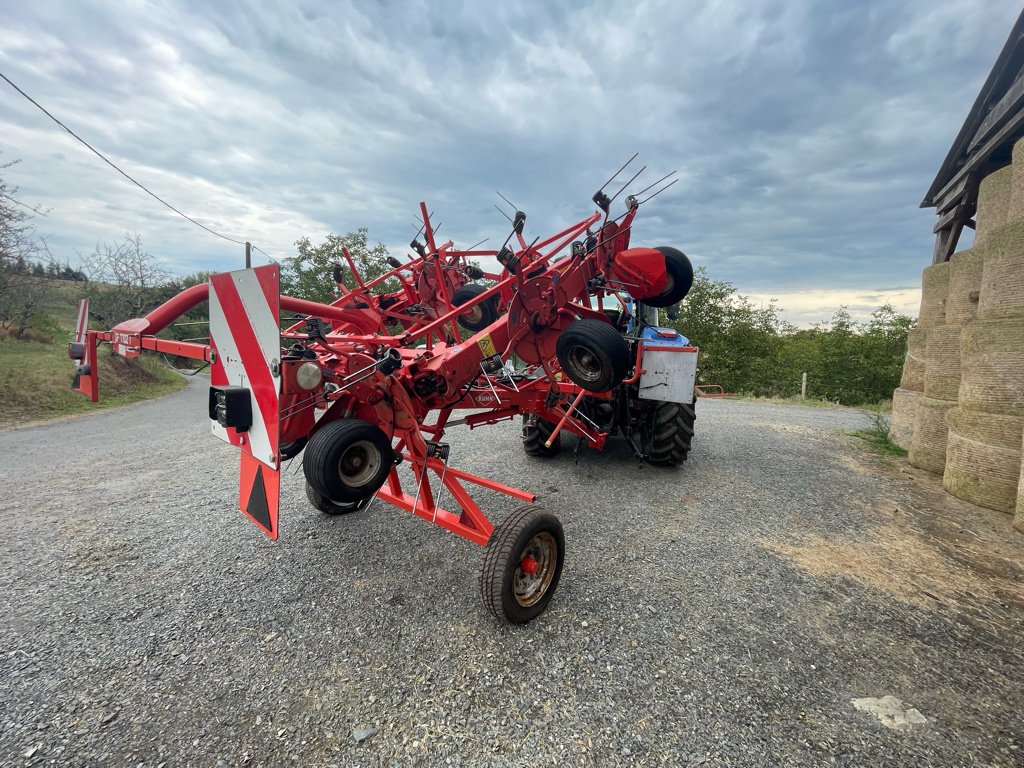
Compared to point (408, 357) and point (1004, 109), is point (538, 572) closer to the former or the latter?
point (408, 357)

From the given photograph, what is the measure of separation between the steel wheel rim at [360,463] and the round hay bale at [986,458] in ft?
16.8

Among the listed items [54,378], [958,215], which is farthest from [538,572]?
[54,378]

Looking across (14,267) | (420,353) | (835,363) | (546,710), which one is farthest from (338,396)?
(835,363)

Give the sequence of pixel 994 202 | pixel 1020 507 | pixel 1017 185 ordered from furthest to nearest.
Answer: pixel 994 202
pixel 1017 185
pixel 1020 507

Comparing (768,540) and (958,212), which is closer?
(768,540)

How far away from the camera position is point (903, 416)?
601 cm

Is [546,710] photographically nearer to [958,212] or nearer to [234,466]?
[234,466]

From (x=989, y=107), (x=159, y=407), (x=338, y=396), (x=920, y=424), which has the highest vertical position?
(x=989, y=107)

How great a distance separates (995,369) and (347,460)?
5355 millimetres

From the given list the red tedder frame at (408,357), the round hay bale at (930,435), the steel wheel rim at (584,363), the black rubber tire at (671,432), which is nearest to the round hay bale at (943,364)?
the round hay bale at (930,435)

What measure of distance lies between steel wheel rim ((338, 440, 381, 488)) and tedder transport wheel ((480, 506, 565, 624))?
0.72 meters

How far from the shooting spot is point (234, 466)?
5117 mm

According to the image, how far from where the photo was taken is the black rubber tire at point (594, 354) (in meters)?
2.73

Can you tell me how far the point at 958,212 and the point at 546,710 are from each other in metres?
8.50
